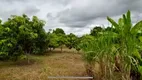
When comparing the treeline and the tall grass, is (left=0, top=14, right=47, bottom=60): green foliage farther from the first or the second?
the tall grass

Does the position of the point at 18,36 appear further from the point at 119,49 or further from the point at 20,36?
the point at 119,49

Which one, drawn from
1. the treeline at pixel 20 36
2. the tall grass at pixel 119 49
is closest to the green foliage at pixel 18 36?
the treeline at pixel 20 36

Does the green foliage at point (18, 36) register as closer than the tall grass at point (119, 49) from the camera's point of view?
No

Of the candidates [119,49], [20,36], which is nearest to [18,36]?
[20,36]

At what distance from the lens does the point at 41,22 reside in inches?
550

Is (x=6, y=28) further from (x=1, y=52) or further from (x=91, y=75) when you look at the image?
(x=91, y=75)

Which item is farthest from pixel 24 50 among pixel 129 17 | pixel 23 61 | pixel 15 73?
pixel 129 17

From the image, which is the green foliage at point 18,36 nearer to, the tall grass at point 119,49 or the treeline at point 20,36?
the treeline at point 20,36

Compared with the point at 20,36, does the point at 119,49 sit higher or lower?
lower

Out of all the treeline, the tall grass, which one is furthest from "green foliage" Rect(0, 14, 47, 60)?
the tall grass

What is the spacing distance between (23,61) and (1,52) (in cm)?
303

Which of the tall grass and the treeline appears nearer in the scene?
the tall grass

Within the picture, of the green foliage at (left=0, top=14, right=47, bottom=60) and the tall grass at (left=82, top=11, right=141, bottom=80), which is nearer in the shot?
the tall grass at (left=82, top=11, right=141, bottom=80)

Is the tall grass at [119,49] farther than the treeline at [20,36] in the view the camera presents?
No
